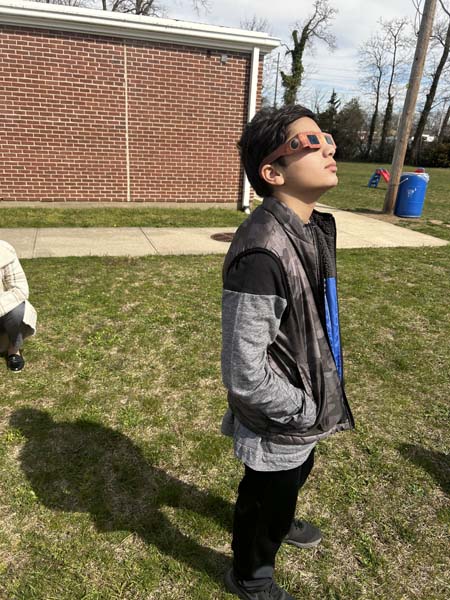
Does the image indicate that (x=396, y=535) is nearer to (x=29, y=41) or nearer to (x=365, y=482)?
(x=365, y=482)

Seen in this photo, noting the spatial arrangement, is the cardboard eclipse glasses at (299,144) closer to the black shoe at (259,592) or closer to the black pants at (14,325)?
the black shoe at (259,592)

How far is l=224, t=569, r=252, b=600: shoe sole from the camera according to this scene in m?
1.82

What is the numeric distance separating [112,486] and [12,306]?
5.64 ft

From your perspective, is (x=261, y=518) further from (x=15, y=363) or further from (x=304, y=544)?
(x=15, y=363)

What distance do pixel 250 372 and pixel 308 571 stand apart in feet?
4.22

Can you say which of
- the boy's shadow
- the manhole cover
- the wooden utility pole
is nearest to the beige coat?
the boy's shadow

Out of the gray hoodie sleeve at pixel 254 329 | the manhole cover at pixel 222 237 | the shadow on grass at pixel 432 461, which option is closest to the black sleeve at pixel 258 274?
the gray hoodie sleeve at pixel 254 329

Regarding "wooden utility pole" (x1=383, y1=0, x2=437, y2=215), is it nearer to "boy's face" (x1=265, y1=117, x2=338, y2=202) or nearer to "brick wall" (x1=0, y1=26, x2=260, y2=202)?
"brick wall" (x1=0, y1=26, x2=260, y2=202)

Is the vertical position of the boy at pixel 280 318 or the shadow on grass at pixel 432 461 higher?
the boy at pixel 280 318

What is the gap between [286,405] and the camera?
4.56 feet

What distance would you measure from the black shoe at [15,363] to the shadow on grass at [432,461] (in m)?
2.81

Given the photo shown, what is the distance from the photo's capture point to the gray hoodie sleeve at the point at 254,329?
125cm

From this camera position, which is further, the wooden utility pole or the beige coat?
the wooden utility pole

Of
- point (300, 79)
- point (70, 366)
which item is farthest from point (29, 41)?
point (300, 79)
